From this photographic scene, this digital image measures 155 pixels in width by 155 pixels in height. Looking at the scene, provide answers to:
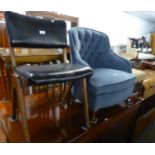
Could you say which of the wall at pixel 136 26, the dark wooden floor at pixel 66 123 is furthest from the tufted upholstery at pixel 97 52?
the wall at pixel 136 26

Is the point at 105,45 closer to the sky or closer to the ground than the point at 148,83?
closer to the sky

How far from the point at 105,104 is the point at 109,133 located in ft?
0.94

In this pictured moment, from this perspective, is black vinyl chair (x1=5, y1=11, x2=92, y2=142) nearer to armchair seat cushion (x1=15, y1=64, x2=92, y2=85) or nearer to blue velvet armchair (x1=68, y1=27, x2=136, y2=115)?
armchair seat cushion (x1=15, y1=64, x2=92, y2=85)

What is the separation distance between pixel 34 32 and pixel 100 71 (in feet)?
2.25

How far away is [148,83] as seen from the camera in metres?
1.91

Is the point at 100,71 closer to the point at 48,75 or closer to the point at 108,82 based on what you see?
the point at 108,82

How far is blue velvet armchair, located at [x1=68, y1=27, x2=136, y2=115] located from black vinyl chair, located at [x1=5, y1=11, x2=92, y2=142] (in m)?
0.10

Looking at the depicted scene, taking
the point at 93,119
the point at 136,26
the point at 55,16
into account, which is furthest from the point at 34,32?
the point at 136,26

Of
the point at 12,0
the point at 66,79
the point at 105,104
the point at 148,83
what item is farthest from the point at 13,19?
the point at 148,83

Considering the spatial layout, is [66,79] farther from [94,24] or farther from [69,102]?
[94,24]

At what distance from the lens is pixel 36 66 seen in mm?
1030

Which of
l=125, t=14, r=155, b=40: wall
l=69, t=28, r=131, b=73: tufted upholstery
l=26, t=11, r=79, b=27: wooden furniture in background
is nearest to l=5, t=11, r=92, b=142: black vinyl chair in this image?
l=69, t=28, r=131, b=73: tufted upholstery

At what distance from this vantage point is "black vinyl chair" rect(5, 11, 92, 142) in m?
0.83

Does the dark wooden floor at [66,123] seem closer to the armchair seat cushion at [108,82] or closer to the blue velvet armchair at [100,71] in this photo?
the blue velvet armchair at [100,71]
